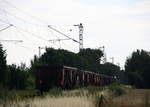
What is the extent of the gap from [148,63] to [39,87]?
211ft

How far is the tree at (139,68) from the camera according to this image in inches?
3310

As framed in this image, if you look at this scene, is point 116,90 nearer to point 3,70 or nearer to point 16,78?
point 3,70

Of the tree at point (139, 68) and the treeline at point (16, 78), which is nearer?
the treeline at point (16, 78)

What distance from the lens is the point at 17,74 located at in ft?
174

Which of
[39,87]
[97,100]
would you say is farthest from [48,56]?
[97,100]

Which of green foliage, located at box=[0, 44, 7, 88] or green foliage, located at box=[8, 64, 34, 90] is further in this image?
green foliage, located at box=[8, 64, 34, 90]

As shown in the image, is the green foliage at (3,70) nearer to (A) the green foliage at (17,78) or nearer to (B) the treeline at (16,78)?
(B) the treeline at (16,78)

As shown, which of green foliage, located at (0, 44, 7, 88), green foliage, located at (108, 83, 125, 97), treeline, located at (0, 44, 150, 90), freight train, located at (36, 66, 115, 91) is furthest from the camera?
treeline, located at (0, 44, 150, 90)

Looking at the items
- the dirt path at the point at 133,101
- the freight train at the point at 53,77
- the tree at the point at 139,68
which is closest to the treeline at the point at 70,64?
the tree at the point at 139,68

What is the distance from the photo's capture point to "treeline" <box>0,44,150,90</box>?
52469 mm

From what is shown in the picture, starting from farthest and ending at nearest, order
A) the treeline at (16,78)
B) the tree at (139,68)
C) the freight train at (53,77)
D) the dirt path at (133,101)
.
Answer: the tree at (139,68) < the treeline at (16,78) < the freight train at (53,77) < the dirt path at (133,101)

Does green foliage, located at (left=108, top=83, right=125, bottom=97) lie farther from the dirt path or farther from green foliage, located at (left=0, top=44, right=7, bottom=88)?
green foliage, located at (left=0, top=44, right=7, bottom=88)

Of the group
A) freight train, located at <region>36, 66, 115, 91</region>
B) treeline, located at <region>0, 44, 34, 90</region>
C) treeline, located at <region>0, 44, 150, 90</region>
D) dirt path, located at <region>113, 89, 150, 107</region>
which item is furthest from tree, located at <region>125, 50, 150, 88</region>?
dirt path, located at <region>113, 89, 150, 107</region>

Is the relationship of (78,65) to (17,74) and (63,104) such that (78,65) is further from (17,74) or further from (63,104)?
(63,104)
